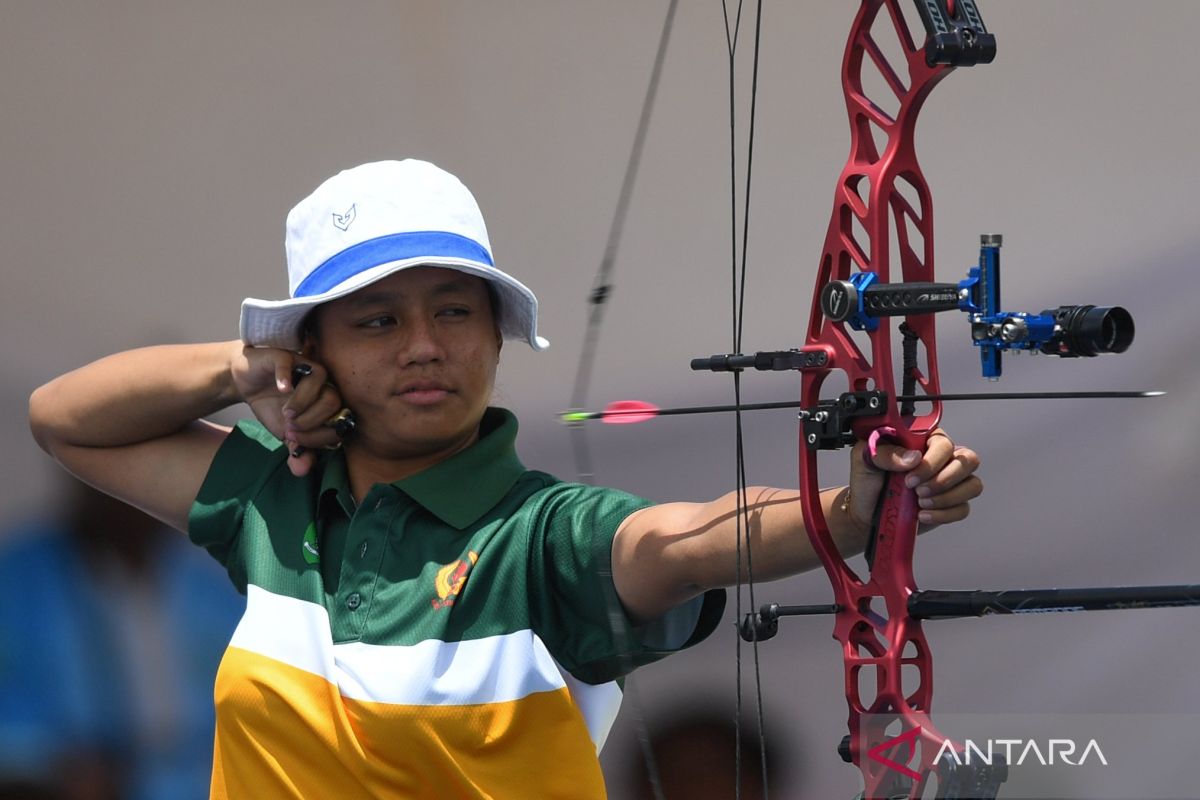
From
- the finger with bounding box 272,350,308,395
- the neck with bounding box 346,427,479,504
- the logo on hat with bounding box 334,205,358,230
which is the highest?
the logo on hat with bounding box 334,205,358,230

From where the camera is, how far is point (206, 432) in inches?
77.0

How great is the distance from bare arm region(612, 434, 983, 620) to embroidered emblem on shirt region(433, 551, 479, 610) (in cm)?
18

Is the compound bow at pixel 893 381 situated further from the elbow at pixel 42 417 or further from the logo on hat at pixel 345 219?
the elbow at pixel 42 417

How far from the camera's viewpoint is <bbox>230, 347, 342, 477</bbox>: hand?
1.73m

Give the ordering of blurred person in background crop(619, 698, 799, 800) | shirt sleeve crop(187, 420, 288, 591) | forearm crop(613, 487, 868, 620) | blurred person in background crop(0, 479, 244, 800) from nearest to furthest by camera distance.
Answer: forearm crop(613, 487, 868, 620)
shirt sleeve crop(187, 420, 288, 591)
blurred person in background crop(619, 698, 799, 800)
blurred person in background crop(0, 479, 244, 800)

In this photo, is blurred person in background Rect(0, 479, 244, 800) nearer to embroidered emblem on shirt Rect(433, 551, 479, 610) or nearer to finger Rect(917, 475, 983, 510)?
embroidered emblem on shirt Rect(433, 551, 479, 610)

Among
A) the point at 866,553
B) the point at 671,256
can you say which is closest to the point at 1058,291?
the point at 671,256

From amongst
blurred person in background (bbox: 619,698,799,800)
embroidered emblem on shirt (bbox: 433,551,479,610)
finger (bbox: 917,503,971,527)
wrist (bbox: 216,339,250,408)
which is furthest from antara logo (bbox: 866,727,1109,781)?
blurred person in background (bbox: 619,698,799,800)

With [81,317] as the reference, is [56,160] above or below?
above

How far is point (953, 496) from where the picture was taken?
4.31 ft

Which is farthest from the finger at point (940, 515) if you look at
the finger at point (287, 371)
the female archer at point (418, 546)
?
the finger at point (287, 371)

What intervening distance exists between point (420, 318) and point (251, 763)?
53cm

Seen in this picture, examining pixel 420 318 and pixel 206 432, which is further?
pixel 206 432

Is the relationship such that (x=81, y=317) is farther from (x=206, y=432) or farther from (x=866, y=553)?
(x=866, y=553)
